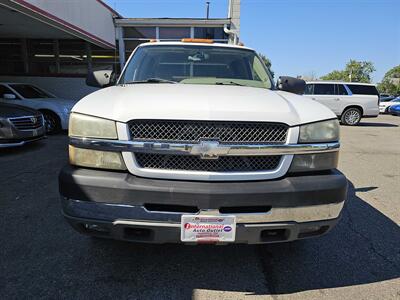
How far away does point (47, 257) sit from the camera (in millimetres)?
2924

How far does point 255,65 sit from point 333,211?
217 cm

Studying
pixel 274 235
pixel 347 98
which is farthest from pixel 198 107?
pixel 347 98

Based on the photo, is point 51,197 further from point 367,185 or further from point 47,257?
point 367,185

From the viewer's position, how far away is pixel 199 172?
2.28m

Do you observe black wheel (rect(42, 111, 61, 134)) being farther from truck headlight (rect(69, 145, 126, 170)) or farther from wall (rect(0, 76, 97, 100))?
truck headlight (rect(69, 145, 126, 170))

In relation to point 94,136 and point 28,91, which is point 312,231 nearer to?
point 94,136

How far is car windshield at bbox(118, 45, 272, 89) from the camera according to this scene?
3588 mm

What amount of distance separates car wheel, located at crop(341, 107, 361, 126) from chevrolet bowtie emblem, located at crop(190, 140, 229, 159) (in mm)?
15512

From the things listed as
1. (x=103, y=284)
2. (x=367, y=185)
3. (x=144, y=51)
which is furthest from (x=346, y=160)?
(x=103, y=284)

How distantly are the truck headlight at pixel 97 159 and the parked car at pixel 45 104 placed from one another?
25.7 ft

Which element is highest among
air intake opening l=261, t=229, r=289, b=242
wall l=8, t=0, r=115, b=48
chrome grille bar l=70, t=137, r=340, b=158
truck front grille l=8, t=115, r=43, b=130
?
wall l=8, t=0, r=115, b=48

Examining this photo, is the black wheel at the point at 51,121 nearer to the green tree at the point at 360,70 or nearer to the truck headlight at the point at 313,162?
the truck headlight at the point at 313,162

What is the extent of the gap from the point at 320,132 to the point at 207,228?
105cm

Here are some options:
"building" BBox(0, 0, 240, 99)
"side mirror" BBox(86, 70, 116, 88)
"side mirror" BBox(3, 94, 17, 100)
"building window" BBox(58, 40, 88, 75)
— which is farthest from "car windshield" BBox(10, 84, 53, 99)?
"side mirror" BBox(86, 70, 116, 88)
